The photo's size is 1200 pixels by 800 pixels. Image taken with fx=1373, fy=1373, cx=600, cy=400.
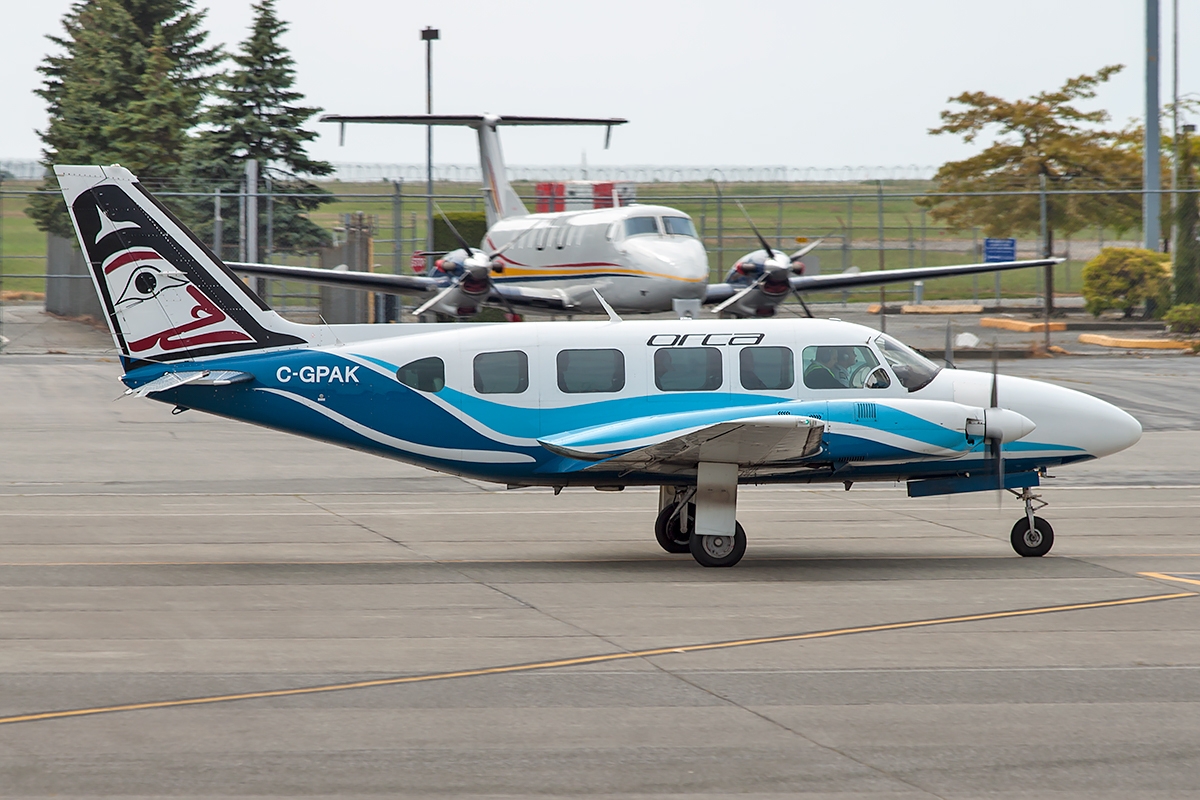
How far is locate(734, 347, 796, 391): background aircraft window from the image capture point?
13.9 m

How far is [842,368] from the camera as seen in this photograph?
14.0 metres

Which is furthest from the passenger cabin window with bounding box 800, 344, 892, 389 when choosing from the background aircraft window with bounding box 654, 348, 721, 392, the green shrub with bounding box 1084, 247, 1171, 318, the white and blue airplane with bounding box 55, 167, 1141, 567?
the green shrub with bounding box 1084, 247, 1171, 318

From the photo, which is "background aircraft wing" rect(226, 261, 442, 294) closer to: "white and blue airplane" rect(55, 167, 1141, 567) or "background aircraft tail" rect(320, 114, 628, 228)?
"background aircraft tail" rect(320, 114, 628, 228)

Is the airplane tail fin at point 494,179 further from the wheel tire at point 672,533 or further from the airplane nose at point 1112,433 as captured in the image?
the airplane nose at point 1112,433

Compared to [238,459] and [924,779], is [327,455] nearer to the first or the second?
[238,459]

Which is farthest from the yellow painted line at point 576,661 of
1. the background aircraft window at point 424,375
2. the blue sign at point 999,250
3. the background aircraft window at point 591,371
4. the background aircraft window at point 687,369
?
the blue sign at point 999,250

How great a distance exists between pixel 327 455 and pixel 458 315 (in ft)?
28.1

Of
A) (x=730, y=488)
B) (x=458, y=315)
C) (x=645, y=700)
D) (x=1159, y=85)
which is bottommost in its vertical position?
(x=645, y=700)

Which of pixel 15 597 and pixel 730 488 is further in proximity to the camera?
pixel 730 488

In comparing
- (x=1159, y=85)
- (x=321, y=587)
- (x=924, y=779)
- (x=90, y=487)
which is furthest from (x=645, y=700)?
(x=1159, y=85)

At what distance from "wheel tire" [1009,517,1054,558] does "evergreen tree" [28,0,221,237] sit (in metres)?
43.6

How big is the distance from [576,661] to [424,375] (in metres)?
5.11

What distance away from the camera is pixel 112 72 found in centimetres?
5403

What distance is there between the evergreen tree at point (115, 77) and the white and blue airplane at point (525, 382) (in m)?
39.5
